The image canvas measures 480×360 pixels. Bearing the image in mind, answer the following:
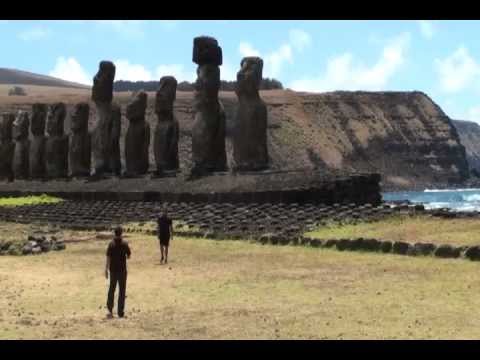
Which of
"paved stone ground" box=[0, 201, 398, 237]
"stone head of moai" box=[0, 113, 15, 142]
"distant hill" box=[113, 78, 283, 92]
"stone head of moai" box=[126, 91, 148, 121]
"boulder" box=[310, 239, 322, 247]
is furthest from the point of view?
"distant hill" box=[113, 78, 283, 92]

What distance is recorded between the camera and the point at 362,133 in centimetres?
14288

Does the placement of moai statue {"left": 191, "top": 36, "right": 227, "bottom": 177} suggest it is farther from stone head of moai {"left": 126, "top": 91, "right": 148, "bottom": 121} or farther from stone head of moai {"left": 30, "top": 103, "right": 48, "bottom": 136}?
stone head of moai {"left": 30, "top": 103, "right": 48, "bottom": 136}

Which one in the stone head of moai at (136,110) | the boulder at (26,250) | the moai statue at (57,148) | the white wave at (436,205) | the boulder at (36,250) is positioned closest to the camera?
the boulder at (26,250)

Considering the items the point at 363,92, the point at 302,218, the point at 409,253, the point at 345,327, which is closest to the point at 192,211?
the point at 302,218

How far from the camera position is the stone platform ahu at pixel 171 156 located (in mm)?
26047

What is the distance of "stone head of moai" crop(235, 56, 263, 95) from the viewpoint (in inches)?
1140

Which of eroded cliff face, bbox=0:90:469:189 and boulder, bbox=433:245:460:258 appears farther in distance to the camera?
eroded cliff face, bbox=0:90:469:189

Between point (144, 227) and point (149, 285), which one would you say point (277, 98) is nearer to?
point (144, 227)

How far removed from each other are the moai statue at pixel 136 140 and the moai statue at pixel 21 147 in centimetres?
1142

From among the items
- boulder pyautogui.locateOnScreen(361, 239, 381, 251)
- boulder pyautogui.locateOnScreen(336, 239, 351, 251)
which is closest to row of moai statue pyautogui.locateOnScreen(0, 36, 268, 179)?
boulder pyautogui.locateOnScreen(336, 239, 351, 251)

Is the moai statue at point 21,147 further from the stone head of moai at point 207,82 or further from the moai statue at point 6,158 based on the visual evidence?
the stone head of moai at point 207,82

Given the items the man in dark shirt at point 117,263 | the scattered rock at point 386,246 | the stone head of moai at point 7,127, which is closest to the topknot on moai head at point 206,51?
the scattered rock at point 386,246

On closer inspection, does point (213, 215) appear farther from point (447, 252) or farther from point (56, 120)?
point (56, 120)

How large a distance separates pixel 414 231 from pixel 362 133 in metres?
127
